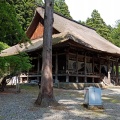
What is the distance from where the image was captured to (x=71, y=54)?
2195 centimetres

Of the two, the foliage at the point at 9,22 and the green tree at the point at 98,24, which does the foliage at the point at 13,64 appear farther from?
the green tree at the point at 98,24

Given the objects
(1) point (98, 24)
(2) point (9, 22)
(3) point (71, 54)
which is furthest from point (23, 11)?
(2) point (9, 22)

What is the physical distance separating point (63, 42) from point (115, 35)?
1622 inches

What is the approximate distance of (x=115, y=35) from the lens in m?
57.1

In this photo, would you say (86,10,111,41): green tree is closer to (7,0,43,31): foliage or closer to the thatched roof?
(7,0,43,31): foliage

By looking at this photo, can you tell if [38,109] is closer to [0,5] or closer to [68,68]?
[0,5]

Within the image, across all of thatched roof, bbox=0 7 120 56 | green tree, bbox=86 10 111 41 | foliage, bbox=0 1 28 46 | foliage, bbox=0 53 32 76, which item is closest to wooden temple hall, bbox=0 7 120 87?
thatched roof, bbox=0 7 120 56

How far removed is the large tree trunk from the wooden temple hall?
7.86 meters

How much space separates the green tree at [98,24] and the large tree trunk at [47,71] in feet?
136

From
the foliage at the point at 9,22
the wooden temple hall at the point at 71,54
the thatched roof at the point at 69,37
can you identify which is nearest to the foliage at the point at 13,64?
the foliage at the point at 9,22

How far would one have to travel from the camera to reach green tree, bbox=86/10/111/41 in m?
50.8

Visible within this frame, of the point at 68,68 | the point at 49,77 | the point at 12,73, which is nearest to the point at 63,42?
the point at 68,68

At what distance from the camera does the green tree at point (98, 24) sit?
5078cm

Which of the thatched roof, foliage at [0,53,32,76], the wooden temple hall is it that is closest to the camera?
foliage at [0,53,32,76]
